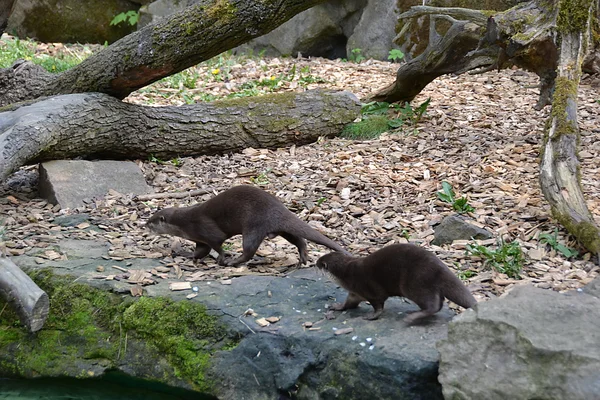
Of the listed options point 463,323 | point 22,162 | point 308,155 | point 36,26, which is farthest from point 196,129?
point 36,26

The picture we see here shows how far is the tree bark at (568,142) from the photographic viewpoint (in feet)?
18.6

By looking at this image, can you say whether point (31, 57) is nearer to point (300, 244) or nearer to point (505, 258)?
point (300, 244)

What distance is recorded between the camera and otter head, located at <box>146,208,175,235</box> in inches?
239

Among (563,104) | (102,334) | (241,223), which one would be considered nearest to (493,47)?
(563,104)

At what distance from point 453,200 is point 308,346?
9.35ft

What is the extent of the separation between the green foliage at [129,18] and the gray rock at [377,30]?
4.67 metres

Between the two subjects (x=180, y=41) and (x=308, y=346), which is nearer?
(x=308, y=346)

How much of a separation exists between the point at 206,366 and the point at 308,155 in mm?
4200

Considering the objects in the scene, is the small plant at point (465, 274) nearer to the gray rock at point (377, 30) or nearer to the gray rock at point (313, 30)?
the gray rock at point (377, 30)

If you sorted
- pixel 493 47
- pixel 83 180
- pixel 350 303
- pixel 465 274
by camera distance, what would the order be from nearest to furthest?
pixel 350 303
pixel 465 274
pixel 83 180
pixel 493 47

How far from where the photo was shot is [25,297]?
190 inches

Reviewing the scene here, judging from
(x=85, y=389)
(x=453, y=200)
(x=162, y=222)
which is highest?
(x=453, y=200)

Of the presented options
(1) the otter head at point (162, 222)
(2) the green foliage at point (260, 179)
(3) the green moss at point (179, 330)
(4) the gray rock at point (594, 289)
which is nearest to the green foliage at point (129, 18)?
(2) the green foliage at point (260, 179)

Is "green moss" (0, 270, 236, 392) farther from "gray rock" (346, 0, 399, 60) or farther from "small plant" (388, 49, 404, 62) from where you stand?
"gray rock" (346, 0, 399, 60)
